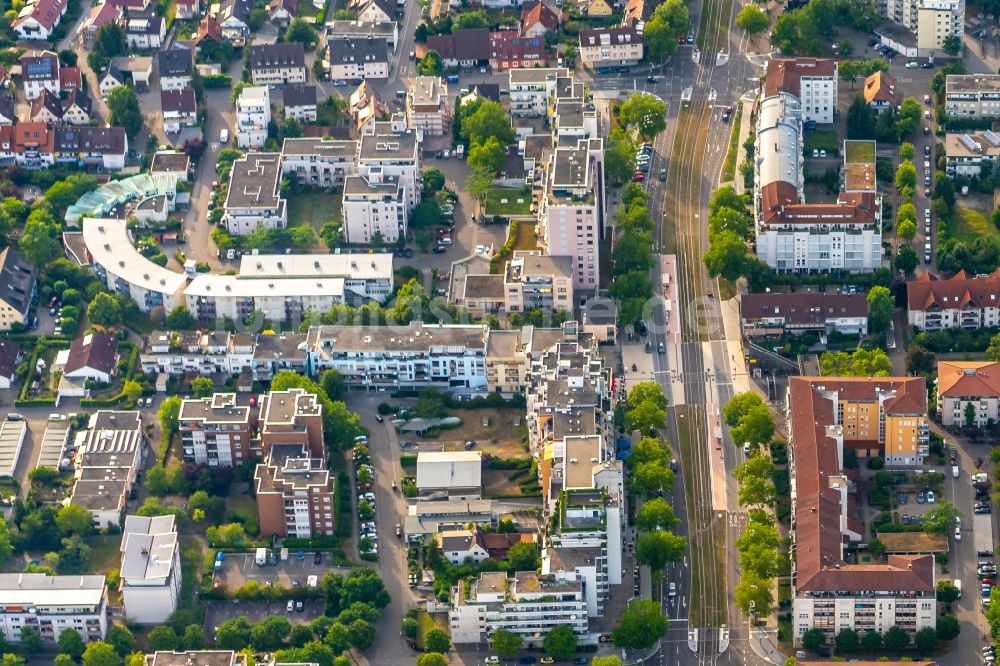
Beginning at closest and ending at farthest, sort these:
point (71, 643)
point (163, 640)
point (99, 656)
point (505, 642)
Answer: point (99, 656) → point (505, 642) → point (163, 640) → point (71, 643)

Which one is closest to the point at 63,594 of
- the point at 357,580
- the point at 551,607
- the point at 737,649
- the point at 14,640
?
the point at 14,640

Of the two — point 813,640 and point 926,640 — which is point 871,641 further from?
point 813,640

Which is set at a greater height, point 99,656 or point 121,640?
point 99,656

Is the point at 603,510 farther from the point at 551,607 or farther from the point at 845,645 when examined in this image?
the point at 845,645

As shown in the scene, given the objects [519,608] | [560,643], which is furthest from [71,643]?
[560,643]

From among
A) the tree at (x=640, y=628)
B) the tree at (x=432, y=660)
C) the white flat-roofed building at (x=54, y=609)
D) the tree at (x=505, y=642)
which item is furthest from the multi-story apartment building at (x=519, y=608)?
the white flat-roofed building at (x=54, y=609)

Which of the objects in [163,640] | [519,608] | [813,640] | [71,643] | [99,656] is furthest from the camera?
[71,643]
